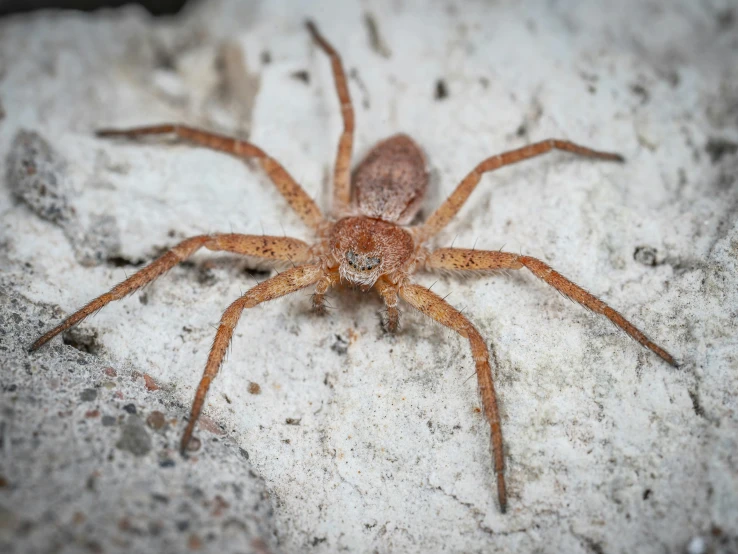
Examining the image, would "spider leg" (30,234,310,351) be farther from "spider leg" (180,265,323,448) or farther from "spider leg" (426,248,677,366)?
"spider leg" (426,248,677,366)

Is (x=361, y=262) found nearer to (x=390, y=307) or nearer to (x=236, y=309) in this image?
(x=390, y=307)

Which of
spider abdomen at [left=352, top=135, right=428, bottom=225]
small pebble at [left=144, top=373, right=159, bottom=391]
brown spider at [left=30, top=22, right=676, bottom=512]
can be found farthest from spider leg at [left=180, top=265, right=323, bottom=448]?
spider abdomen at [left=352, top=135, right=428, bottom=225]

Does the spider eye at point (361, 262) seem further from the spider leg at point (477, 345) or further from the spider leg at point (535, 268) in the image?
the spider leg at point (535, 268)

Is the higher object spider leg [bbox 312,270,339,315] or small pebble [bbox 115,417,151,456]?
spider leg [bbox 312,270,339,315]

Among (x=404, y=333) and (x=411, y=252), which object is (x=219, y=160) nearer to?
(x=411, y=252)

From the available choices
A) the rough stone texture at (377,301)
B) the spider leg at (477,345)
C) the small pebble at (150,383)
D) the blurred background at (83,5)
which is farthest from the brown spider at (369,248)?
the blurred background at (83,5)

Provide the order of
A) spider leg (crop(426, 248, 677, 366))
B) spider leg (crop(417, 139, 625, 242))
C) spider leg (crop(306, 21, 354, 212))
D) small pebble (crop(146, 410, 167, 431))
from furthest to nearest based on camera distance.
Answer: spider leg (crop(306, 21, 354, 212)) → spider leg (crop(417, 139, 625, 242)) → spider leg (crop(426, 248, 677, 366)) → small pebble (crop(146, 410, 167, 431))

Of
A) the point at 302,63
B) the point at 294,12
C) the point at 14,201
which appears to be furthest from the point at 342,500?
the point at 294,12
